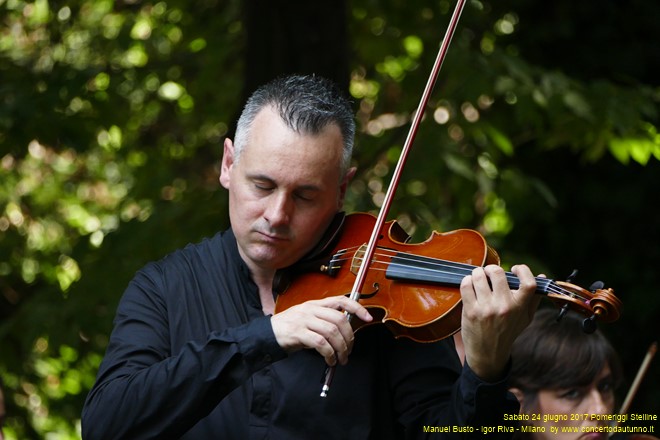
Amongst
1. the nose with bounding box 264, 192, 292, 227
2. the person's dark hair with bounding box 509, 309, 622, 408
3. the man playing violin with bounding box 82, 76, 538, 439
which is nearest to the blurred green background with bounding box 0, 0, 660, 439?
the person's dark hair with bounding box 509, 309, 622, 408

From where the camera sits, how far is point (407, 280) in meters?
2.32

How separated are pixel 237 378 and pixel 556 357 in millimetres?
1368

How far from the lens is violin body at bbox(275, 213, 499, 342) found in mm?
2221

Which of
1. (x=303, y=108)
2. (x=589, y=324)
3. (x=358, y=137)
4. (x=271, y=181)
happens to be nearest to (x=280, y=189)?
(x=271, y=181)

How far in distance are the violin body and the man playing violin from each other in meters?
0.07

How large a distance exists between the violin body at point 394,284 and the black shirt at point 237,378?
0.34 feet

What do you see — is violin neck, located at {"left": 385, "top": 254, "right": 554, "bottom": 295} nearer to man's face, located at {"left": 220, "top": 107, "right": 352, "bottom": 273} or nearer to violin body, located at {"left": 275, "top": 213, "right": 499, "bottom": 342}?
violin body, located at {"left": 275, "top": 213, "right": 499, "bottom": 342}

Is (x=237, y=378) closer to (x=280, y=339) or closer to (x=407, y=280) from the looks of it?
(x=280, y=339)

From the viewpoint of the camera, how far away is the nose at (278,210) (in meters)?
2.30

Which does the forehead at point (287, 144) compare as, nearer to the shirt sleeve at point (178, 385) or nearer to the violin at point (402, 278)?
the violin at point (402, 278)

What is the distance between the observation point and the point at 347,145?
97.6 inches

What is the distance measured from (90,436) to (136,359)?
0.60 ft

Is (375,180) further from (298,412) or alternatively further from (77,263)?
(298,412)


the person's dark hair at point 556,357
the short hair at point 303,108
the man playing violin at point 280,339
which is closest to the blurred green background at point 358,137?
the person's dark hair at point 556,357
